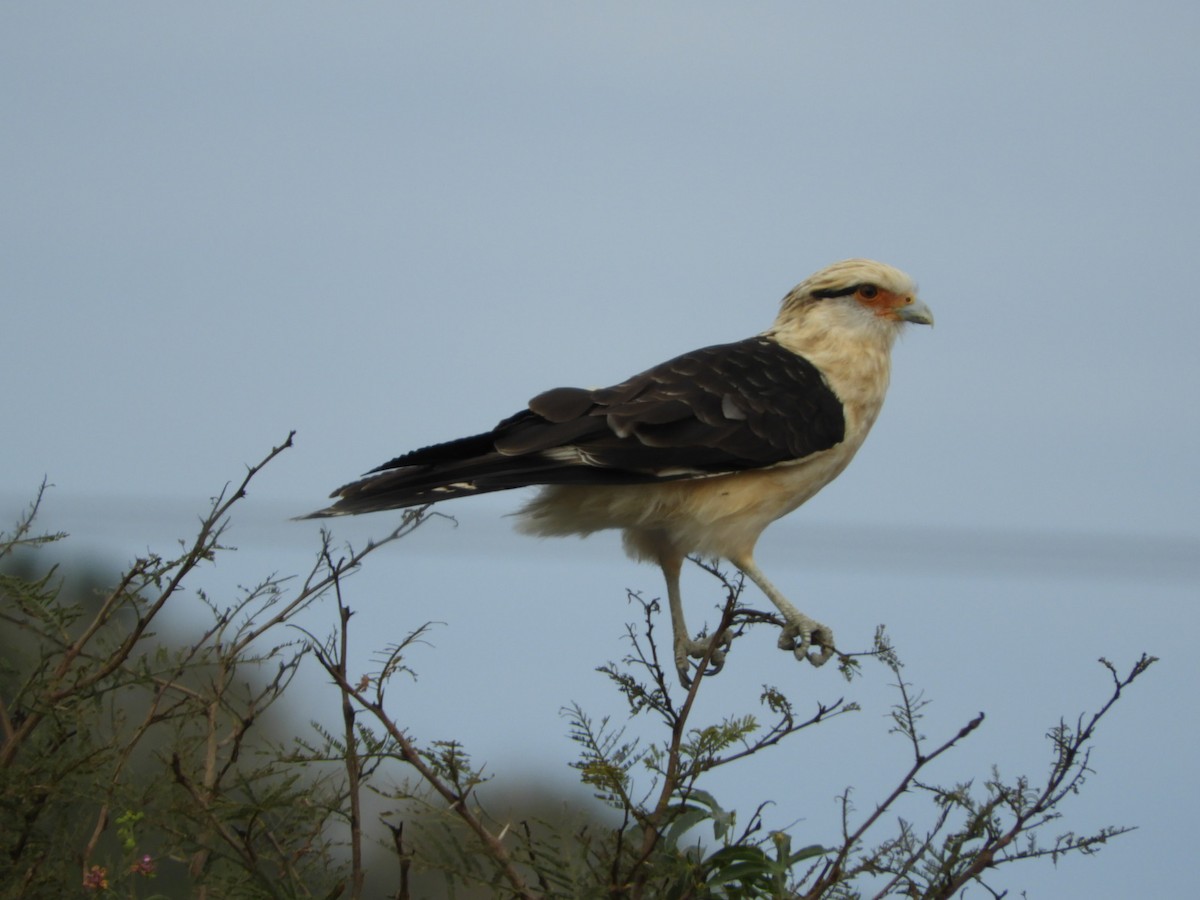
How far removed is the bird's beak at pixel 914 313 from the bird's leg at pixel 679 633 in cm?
152

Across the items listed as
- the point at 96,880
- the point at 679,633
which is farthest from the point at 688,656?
the point at 96,880

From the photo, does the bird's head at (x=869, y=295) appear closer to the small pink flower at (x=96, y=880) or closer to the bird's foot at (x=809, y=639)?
the bird's foot at (x=809, y=639)

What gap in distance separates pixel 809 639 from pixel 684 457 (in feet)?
2.53

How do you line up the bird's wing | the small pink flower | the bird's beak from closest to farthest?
the small pink flower, the bird's wing, the bird's beak

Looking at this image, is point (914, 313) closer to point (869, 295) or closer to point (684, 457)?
point (869, 295)

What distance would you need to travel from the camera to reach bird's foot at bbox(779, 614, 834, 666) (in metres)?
4.73

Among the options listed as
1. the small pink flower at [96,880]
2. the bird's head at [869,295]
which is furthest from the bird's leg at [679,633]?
the small pink flower at [96,880]

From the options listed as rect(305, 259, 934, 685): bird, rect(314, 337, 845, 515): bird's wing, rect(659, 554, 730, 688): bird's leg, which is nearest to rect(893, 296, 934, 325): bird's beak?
rect(305, 259, 934, 685): bird

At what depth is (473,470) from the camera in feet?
14.7

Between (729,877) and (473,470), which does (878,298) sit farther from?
(729,877)

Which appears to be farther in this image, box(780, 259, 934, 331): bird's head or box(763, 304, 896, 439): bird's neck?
box(780, 259, 934, 331): bird's head

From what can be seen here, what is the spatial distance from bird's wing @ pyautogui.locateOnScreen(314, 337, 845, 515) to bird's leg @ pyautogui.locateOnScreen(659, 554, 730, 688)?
0.51m

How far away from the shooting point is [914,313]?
6000 millimetres

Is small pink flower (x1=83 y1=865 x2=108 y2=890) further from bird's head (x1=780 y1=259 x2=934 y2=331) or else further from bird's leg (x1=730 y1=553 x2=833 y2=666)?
bird's head (x1=780 y1=259 x2=934 y2=331)
